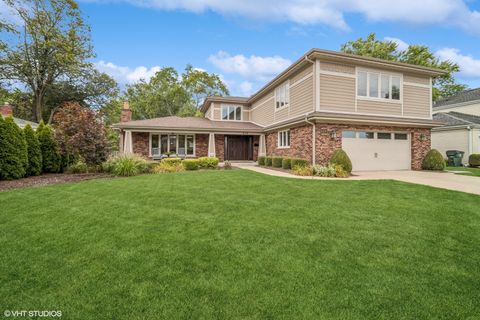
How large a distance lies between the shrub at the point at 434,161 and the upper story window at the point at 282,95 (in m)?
8.14

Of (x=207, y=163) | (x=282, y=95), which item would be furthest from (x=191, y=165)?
(x=282, y=95)

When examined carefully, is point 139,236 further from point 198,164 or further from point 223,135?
point 223,135

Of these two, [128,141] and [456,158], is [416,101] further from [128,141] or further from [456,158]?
[128,141]

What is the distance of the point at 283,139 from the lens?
1593 cm

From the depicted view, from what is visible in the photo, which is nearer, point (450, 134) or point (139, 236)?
point (139, 236)

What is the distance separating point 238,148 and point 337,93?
9.07 m

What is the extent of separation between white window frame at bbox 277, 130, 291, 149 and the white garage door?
350 cm

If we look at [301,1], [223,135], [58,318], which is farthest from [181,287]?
Result: [223,135]

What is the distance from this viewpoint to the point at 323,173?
10617 mm

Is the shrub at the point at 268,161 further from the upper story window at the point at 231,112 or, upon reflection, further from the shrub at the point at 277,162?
the upper story window at the point at 231,112

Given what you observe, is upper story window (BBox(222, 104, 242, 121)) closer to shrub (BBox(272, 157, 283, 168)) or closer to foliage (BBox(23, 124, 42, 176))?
shrub (BBox(272, 157, 283, 168))

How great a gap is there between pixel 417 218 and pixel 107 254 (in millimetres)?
5490

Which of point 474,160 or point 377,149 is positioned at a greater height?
point 377,149

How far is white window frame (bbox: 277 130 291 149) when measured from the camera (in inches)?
598
